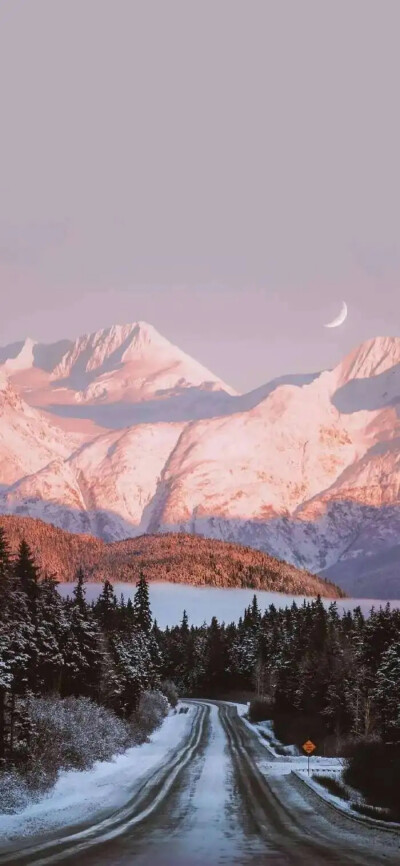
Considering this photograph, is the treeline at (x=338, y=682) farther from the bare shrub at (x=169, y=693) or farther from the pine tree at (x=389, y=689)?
the bare shrub at (x=169, y=693)

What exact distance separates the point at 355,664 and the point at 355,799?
1879 inches

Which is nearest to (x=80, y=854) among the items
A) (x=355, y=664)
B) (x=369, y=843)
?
(x=369, y=843)

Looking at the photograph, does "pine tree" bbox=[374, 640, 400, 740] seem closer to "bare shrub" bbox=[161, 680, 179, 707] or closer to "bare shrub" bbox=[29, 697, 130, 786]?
"bare shrub" bbox=[29, 697, 130, 786]

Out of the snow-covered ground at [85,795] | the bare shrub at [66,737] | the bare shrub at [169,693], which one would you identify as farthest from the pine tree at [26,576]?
the bare shrub at [169,693]

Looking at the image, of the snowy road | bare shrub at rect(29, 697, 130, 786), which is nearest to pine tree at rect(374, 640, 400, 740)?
the snowy road

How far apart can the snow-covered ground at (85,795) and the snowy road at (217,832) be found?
926 mm

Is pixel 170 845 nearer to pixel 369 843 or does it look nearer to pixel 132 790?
pixel 369 843

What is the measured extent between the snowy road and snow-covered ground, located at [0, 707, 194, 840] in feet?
3.04

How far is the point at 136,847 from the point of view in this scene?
1853cm

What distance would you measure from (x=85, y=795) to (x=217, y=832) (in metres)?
13.8

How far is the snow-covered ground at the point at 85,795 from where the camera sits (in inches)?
966

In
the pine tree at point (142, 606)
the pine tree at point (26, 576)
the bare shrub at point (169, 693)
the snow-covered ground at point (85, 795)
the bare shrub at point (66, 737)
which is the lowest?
the snow-covered ground at point (85, 795)

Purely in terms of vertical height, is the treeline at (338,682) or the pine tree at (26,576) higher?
the pine tree at (26,576)

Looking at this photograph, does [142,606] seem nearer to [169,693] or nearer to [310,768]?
[169,693]
